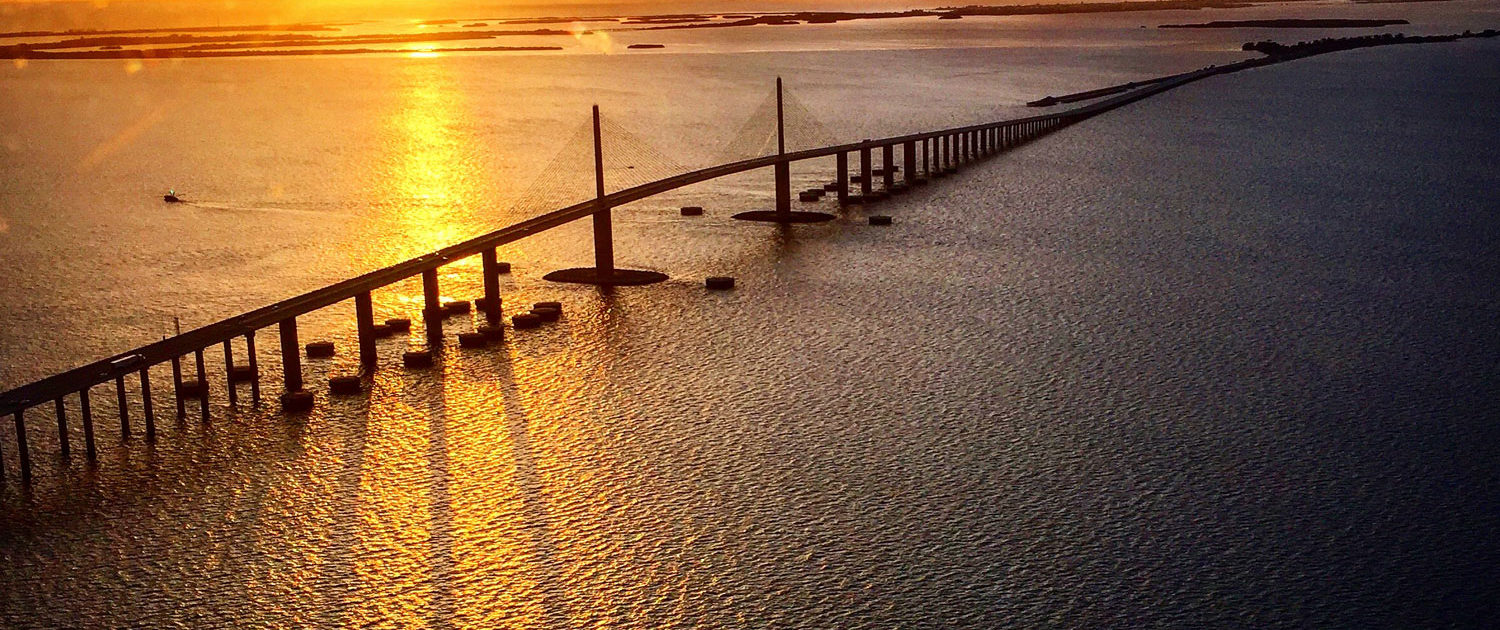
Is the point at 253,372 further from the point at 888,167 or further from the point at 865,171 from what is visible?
the point at 888,167

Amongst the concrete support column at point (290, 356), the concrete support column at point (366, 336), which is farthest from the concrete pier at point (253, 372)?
the concrete support column at point (366, 336)

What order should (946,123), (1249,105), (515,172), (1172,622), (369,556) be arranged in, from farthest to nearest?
1. (1249,105)
2. (946,123)
3. (515,172)
4. (369,556)
5. (1172,622)

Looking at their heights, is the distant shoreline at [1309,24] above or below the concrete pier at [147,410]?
above

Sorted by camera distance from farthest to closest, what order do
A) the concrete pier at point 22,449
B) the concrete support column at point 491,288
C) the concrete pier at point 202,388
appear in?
the concrete support column at point 491,288, the concrete pier at point 202,388, the concrete pier at point 22,449

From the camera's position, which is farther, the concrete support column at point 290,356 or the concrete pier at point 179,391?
the concrete support column at point 290,356

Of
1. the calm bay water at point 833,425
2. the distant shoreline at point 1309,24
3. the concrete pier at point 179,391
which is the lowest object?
the calm bay water at point 833,425

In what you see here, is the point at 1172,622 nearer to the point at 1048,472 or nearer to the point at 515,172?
the point at 1048,472

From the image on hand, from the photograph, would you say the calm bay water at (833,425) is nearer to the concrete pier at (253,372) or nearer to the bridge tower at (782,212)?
the concrete pier at (253,372)

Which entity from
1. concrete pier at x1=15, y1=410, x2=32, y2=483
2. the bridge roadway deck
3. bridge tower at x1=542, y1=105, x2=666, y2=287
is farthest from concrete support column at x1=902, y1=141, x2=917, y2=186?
concrete pier at x1=15, y1=410, x2=32, y2=483

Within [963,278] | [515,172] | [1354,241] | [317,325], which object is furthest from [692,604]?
[515,172]
